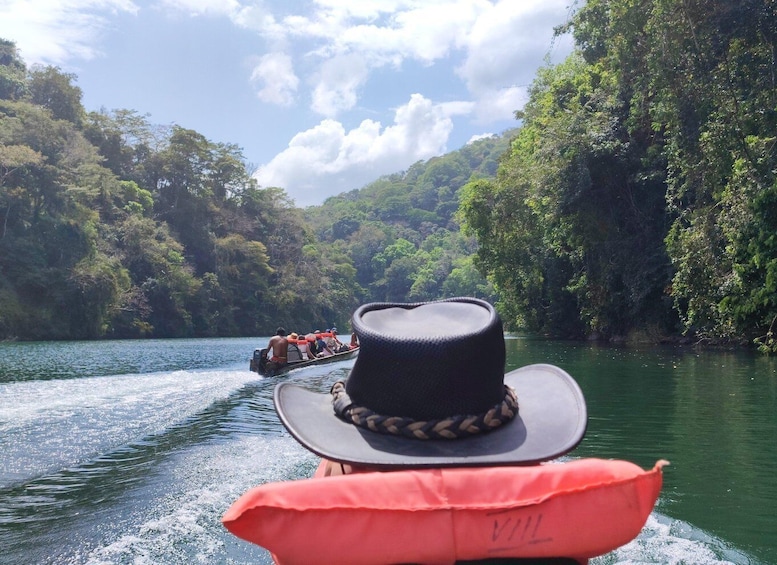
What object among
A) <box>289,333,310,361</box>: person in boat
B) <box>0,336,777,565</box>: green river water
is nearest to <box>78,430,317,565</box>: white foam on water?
<box>0,336,777,565</box>: green river water

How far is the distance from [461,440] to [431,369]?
158mm

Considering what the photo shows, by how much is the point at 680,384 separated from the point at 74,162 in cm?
4061

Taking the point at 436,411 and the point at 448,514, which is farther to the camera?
the point at 436,411

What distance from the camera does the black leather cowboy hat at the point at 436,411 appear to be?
1496mm

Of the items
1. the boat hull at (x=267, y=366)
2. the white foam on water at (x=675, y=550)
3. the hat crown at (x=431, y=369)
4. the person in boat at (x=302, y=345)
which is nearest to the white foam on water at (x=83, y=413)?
the boat hull at (x=267, y=366)

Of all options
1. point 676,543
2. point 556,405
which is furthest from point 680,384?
point 556,405

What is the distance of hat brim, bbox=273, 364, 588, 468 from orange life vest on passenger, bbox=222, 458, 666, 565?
0.08 m

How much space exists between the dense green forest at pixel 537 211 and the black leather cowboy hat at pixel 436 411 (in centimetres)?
1583

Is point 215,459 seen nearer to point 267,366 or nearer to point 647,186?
point 267,366

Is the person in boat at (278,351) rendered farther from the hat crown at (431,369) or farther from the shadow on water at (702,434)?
the hat crown at (431,369)

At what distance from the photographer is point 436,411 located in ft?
5.03

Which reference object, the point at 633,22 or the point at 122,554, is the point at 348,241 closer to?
the point at 633,22

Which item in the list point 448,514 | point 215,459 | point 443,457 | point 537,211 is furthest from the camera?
point 537,211

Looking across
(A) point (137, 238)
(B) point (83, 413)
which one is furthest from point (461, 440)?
(A) point (137, 238)
